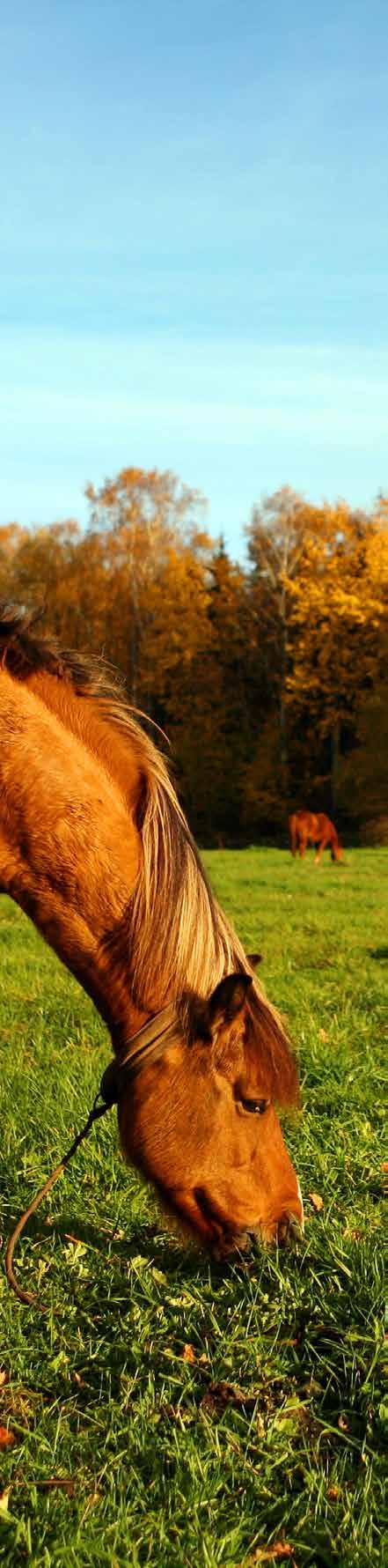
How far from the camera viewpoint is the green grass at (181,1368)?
93.3 inches

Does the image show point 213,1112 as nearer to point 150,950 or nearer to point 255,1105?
point 255,1105

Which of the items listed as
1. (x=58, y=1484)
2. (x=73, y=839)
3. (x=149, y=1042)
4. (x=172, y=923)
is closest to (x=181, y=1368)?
(x=58, y=1484)

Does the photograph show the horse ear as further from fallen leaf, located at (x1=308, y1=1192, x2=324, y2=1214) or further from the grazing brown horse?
fallen leaf, located at (x1=308, y1=1192, x2=324, y2=1214)

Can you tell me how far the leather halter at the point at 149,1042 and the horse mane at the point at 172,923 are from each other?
40mm

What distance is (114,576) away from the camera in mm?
50250

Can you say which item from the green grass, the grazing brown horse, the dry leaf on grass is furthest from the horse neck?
the dry leaf on grass

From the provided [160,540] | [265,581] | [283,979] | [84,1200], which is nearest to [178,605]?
[265,581]

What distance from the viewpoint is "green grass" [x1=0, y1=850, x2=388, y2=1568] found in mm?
2369

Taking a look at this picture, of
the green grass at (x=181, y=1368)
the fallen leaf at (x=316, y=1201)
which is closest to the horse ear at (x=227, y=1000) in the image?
the green grass at (x=181, y=1368)

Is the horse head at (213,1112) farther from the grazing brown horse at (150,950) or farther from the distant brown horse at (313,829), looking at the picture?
the distant brown horse at (313,829)

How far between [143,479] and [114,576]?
4909 millimetres

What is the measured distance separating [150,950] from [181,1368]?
3.69 feet

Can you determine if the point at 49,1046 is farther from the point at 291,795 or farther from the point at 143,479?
the point at 143,479

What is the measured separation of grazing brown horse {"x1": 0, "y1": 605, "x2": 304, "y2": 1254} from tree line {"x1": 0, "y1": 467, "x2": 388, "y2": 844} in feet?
111
